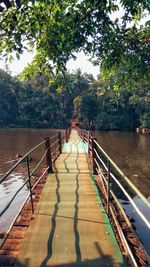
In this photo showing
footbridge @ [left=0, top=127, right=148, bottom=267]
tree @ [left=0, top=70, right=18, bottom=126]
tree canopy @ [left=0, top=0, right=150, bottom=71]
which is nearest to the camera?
footbridge @ [left=0, top=127, right=148, bottom=267]

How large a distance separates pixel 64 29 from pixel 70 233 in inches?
231

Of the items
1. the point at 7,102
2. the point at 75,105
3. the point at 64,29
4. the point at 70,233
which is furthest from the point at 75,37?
the point at 7,102

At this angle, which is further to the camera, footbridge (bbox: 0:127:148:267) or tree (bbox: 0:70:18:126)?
tree (bbox: 0:70:18:126)

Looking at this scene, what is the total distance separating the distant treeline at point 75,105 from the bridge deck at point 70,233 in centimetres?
5432

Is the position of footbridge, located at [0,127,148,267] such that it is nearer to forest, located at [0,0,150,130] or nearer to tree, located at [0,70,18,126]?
forest, located at [0,0,150,130]

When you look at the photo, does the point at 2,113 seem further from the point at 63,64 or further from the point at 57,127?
the point at 63,64

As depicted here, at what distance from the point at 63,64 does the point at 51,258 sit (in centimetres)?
604

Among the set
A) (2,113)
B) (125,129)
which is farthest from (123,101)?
(2,113)

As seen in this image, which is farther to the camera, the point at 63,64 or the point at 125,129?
the point at 125,129

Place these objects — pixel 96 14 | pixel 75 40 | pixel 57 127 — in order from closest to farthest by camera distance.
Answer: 1. pixel 96 14
2. pixel 75 40
3. pixel 57 127

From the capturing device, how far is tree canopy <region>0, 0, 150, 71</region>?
689cm

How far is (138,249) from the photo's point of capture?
5234 mm

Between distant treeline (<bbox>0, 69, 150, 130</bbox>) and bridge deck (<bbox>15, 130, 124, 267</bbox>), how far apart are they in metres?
54.3

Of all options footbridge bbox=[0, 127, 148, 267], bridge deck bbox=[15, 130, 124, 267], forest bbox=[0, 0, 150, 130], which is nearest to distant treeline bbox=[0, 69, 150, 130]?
forest bbox=[0, 0, 150, 130]
